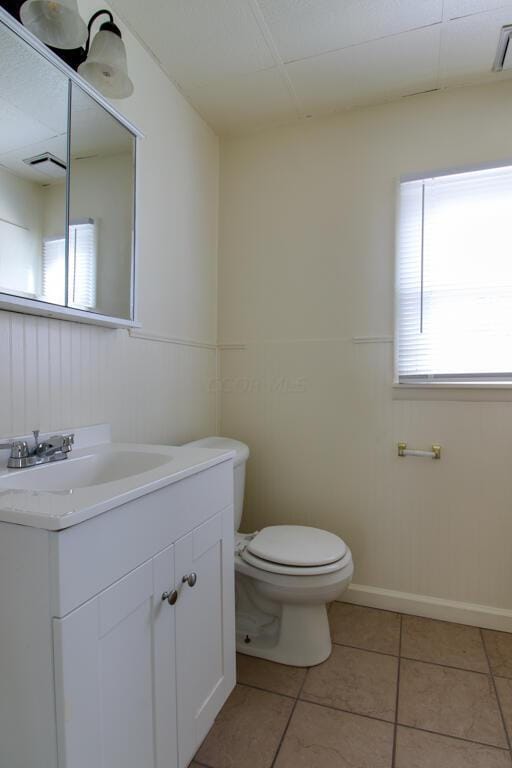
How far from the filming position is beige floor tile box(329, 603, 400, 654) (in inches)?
64.8

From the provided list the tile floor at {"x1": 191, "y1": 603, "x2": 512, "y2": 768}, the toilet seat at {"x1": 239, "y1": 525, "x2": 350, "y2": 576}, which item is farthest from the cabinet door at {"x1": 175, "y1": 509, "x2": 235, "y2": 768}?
the toilet seat at {"x1": 239, "y1": 525, "x2": 350, "y2": 576}

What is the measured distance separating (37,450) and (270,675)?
113 centimetres

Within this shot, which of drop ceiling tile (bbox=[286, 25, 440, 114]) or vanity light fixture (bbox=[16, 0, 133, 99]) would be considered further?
drop ceiling tile (bbox=[286, 25, 440, 114])

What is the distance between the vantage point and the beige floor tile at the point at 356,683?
4.35 ft

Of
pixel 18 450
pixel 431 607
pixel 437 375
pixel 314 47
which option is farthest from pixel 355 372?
pixel 18 450

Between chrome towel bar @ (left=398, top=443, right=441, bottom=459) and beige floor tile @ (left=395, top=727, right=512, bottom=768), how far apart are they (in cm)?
95

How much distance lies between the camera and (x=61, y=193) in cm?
121

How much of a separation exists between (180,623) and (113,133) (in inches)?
58.7

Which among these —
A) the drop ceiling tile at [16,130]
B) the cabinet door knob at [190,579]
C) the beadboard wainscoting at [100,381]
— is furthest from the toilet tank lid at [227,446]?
the drop ceiling tile at [16,130]

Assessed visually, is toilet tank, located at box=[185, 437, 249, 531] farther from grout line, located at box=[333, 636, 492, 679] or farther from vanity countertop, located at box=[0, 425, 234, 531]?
grout line, located at box=[333, 636, 492, 679]

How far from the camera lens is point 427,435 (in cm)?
183

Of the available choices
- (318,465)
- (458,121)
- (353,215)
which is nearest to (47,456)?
(318,465)

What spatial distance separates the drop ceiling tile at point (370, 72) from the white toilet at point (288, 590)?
5.34 ft

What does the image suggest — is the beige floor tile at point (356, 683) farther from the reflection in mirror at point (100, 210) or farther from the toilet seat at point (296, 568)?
the reflection in mirror at point (100, 210)
